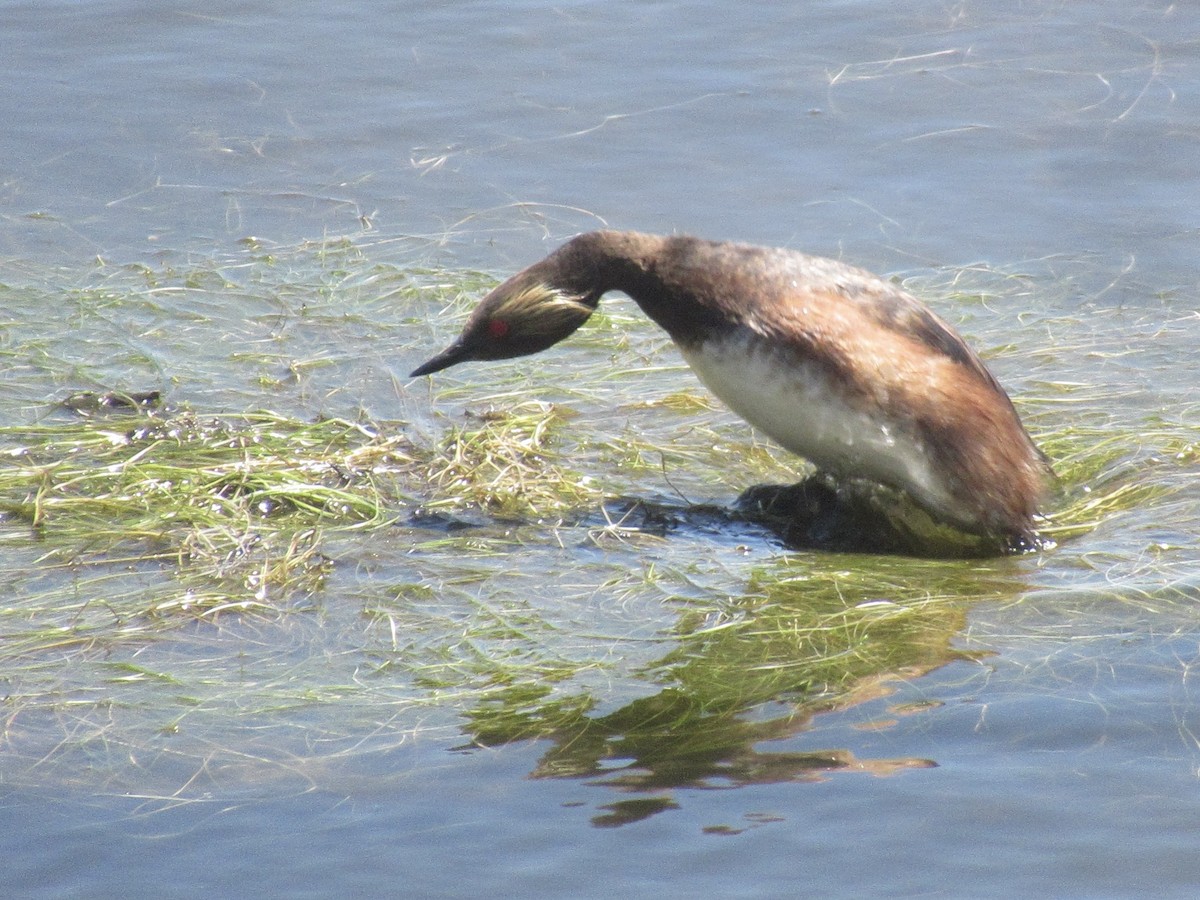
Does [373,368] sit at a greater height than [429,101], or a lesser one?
lesser

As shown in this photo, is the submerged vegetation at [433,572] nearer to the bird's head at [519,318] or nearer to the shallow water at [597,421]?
the shallow water at [597,421]

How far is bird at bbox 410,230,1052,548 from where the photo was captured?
20.3ft

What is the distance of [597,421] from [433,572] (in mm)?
1673

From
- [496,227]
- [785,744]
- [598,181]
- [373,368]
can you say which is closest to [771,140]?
[598,181]

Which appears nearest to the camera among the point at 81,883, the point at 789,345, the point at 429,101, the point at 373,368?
the point at 81,883

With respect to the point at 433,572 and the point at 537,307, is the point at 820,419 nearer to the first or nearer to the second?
the point at 537,307

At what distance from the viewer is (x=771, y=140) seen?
10438 millimetres

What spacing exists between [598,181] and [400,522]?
4078 millimetres

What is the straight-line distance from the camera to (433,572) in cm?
605

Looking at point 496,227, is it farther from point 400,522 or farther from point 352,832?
point 352,832

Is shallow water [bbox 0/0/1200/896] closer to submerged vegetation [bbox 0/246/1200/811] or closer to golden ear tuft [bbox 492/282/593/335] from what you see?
submerged vegetation [bbox 0/246/1200/811]

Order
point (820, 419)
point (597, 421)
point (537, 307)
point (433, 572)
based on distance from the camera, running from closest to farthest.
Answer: point (433, 572) < point (820, 419) < point (537, 307) < point (597, 421)

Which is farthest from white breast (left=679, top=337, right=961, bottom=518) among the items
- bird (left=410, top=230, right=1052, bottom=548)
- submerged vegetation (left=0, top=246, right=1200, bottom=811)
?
submerged vegetation (left=0, top=246, right=1200, bottom=811)

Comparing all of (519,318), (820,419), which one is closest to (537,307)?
(519,318)
